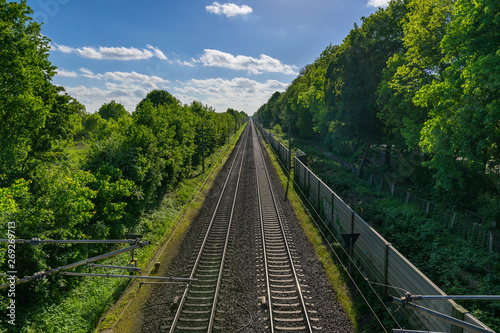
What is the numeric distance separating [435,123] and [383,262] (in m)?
8.89

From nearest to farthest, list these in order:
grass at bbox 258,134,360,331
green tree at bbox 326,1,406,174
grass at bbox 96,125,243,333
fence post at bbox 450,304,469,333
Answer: fence post at bbox 450,304,469,333 < grass at bbox 96,125,243,333 < grass at bbox 258,134,360,331 < green tree at bbox 326,1,406,174

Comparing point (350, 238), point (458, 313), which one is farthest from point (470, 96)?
point (458, 313)

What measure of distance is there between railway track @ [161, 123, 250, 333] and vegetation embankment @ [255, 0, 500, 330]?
875cm

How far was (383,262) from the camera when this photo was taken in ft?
34.3

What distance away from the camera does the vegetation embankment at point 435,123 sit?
38.4ft

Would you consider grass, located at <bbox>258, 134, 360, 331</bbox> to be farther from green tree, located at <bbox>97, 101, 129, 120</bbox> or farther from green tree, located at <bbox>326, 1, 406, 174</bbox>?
green tree, located at <bbox>97, 101, 129, 120</bbox>

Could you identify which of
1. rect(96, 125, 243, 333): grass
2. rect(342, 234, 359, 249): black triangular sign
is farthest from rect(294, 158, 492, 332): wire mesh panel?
rect(96, 125, 243, 333): grass

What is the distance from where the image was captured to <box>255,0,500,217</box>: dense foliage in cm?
1240

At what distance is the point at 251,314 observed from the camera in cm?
955

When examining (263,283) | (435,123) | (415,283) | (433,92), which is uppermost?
(433,92)

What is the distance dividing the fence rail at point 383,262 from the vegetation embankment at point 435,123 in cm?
211

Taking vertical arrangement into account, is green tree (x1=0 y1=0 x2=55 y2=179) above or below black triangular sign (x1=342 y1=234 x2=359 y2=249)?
above

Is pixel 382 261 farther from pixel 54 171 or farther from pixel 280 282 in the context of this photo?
pixel 54 171

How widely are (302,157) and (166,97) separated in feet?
158
